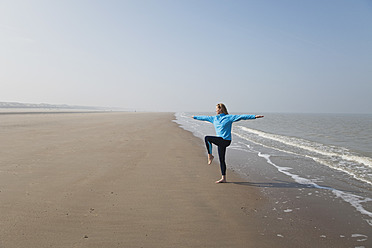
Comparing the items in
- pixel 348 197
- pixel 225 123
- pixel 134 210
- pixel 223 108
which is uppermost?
pixel 223 108

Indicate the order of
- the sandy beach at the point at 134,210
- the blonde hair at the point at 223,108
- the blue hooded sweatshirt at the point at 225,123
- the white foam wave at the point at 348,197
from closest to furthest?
the sandy beach at the point at 134,210 → the white foam wave at the point at 348,197 → the blue hooded sweatshirt at the point at 225,123 → the blonde hair at the point at 223,108

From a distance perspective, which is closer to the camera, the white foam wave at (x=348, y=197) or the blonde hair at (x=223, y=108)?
the white foam wave at (x=348, y=197)

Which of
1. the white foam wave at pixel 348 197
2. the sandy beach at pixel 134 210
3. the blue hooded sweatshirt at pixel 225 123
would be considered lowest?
the white foam wave at pixel 348 197

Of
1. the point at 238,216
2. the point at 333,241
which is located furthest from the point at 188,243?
the point at 333,241

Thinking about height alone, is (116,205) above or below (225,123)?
below

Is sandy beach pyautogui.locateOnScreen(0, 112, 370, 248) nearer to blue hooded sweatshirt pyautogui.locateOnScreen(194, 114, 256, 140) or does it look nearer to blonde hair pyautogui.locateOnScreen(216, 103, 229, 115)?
blue hooded sweatshirt pyautogui.locateOnScreen(194, 114, 256, 140)

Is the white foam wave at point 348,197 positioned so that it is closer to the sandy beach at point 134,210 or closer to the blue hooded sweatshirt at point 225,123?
the sandy beach at point 134,210

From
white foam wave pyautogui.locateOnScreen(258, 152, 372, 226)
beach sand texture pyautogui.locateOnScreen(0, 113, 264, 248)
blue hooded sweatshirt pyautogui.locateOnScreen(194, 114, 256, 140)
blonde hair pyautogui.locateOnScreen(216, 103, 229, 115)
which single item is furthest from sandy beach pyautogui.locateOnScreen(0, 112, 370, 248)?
blonde hair pyautogui.locateOnScreen(216, 103, 229, 115)

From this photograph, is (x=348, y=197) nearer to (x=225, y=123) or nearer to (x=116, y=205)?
(x=225, y=123)

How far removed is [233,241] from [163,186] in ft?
8.91

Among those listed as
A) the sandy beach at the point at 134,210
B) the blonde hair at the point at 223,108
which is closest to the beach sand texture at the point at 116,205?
the sandy beach at the point at 134,210

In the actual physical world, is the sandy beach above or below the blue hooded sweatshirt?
below

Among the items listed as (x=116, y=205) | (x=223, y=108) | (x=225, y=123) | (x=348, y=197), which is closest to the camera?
(x=116, y=205)

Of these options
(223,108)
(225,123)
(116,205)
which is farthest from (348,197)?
(116,205)
